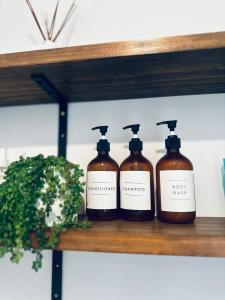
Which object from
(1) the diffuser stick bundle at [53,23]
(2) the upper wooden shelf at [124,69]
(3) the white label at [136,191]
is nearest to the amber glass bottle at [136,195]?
(3) the white label at [136,191]

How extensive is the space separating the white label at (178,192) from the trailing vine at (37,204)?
178 millimetres

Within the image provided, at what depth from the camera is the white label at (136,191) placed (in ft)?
1.87

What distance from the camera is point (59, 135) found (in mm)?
761

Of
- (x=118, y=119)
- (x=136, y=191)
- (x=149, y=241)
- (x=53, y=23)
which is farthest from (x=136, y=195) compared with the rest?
(x=53, y=23)

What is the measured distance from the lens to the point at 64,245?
47 centimetres

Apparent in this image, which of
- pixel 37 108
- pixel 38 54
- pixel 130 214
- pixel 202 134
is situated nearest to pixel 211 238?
pixel 130 214

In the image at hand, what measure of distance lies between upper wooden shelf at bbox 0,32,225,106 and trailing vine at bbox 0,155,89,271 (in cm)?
20

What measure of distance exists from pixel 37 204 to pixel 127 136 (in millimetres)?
320

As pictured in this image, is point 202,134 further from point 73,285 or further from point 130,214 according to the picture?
point 73,285

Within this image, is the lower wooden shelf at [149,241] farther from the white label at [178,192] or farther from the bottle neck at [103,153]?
the bottle neck at [103,153]

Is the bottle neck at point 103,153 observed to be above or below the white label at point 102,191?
above

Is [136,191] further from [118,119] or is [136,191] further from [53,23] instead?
[53,23]

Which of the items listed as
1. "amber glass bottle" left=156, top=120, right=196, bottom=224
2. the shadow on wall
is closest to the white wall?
the shadow on wall

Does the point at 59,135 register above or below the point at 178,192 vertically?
above
